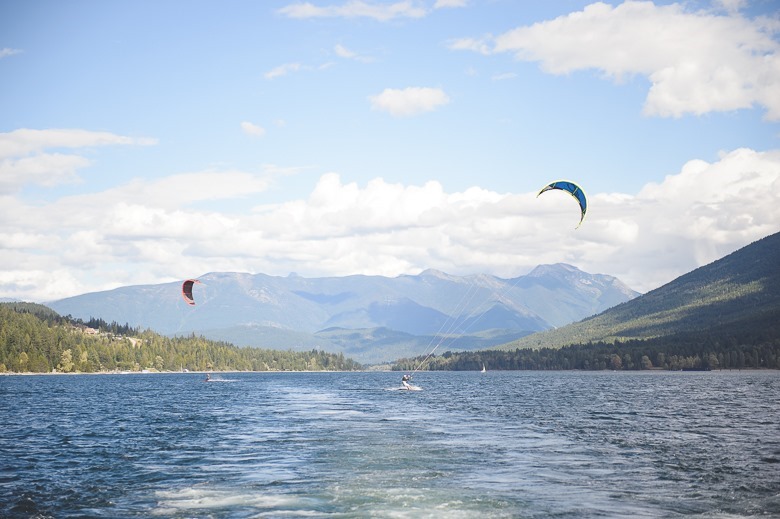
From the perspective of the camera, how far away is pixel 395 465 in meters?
41.6

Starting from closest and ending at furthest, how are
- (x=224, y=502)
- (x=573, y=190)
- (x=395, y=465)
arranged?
(x=224, y=502) → (x=395, y=465) → (x=573, y=190)

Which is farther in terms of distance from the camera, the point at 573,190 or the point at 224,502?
the point at 573,190

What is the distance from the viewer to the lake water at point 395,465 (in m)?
30.8

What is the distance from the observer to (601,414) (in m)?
76.7

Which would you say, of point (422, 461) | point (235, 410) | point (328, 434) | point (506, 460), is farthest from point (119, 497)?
point (235, 410)

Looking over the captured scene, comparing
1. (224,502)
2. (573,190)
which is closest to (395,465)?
(224,502)

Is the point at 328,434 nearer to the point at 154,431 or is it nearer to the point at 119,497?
the point at 154,431

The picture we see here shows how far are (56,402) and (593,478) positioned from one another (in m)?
86.4

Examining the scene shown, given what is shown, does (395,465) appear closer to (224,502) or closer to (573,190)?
(224,502)

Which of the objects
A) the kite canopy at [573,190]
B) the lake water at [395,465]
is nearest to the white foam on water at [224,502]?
the lake water at [395,465]

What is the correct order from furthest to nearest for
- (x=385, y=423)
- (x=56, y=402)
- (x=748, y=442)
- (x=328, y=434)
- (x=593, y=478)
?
(x=56, y=402)
(x=385, y=423)
(x=328, y=434)
(x=748, y=442)
(x=593, y=478)

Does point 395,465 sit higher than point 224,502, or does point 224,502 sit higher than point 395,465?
point 224,502

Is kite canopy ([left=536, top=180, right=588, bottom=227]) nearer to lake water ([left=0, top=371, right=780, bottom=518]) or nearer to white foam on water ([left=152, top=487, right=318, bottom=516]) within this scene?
lake water ([left=0, top=371, right=780, bottom=518])

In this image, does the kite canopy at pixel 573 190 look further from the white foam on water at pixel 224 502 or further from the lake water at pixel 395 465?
the white foam on water at pixel 224 502
